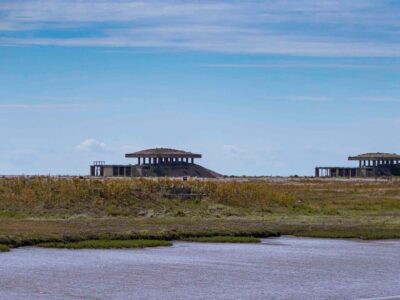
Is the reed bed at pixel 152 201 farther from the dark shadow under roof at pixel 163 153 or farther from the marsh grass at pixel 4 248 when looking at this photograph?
the dark shadow under roof at pixel 163 153

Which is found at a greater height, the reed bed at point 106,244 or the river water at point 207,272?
the reed bed at point 106,244

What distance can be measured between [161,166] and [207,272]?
94.8 metres

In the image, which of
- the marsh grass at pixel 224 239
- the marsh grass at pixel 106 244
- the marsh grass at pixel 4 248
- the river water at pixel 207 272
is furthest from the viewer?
the marsh grass at pixel 224 239

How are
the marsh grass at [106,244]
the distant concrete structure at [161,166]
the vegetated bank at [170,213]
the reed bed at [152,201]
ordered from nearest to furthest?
the marsh grass at [106,244], the vegetated bank at [170,213], the reed bed at [152,201], the distant concrete structure at [161,166]

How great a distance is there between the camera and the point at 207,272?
2245 cm

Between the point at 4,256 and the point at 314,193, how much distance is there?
46955mm

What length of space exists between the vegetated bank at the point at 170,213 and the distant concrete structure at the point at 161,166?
5442 centimetres

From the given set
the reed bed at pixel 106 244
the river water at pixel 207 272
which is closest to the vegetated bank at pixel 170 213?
the reed bed at pixel 106 244

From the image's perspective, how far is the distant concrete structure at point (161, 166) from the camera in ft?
382

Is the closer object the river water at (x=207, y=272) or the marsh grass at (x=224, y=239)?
the river water at (x=207, y=272)

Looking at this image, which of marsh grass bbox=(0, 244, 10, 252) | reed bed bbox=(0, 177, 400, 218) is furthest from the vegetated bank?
marsh grass bbox=(0, 244, 10, 252)

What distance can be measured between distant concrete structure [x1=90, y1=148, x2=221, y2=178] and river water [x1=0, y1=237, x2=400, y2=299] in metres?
86.3

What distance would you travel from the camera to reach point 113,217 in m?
43.9

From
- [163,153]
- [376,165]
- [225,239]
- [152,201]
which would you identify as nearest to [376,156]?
[376,165]
